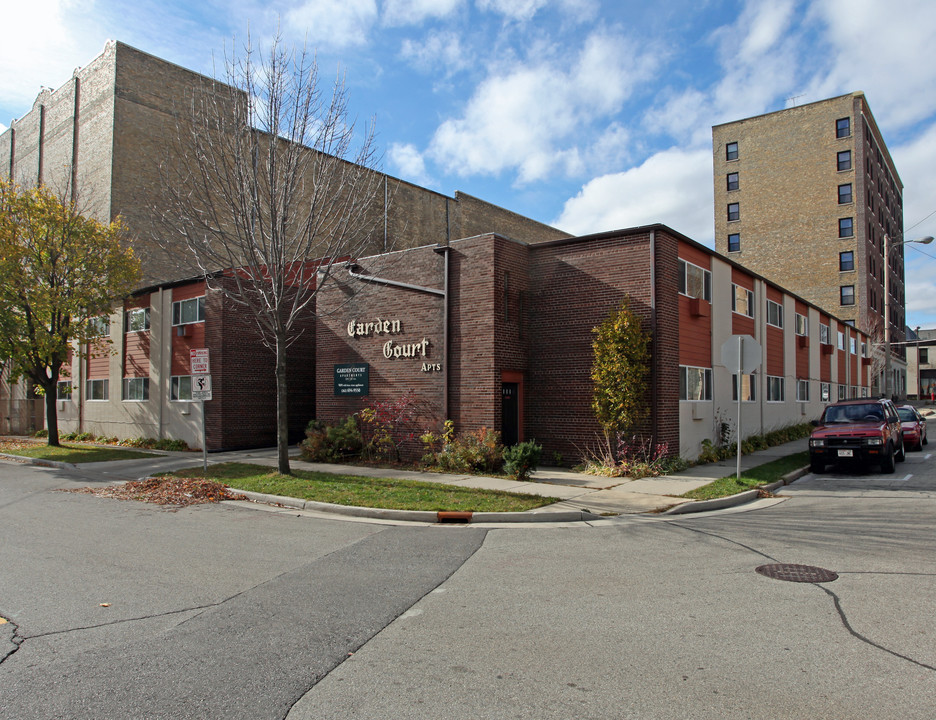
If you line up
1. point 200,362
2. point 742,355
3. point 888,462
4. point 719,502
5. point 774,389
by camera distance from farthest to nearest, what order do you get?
point 774,389 → point 888,462 → point 200,362 → point 742,355 → point 719,502

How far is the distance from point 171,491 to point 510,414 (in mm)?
8238

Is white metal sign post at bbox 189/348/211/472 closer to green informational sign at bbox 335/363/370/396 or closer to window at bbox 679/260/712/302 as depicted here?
green informational sign at bbox 335/363/370/396

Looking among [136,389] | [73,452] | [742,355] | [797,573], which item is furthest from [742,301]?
[73,452]

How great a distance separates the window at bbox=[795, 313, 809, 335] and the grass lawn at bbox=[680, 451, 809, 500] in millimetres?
12574

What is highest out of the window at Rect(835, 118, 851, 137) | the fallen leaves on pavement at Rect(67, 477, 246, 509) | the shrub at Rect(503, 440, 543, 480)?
the window at Rect(835, 118, 851, 137)

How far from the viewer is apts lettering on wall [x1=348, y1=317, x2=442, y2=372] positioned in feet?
57.6

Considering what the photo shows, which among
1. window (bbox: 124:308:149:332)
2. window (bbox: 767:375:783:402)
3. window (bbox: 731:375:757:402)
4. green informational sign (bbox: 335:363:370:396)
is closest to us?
green informational sign (bbox: 335:363:370:396)

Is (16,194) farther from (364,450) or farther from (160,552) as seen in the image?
(160,552)

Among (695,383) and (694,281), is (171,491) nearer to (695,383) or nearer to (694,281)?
(695,383)

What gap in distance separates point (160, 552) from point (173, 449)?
53.4 feet

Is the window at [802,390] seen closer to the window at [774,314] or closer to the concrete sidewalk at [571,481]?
the window at [774,314]

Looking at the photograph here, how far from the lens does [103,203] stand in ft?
90.0

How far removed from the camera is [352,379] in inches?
762

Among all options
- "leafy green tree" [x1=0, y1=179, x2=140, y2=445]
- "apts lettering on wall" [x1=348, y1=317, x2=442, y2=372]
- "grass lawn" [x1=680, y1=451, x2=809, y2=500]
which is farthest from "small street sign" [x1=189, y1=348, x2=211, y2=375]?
"grass lawn" [x1=680, y1=451, x2=809, y2=500]
